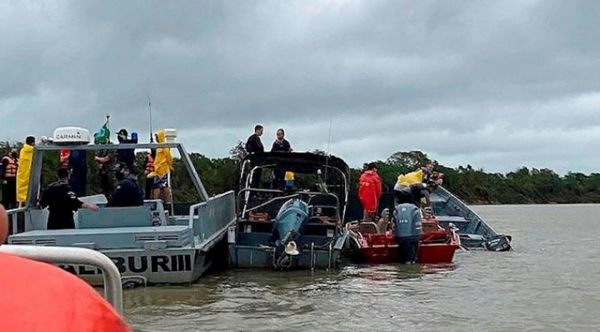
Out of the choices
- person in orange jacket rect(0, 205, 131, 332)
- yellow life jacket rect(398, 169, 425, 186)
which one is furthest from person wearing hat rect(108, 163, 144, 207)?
person in orange jacket rect(0, 205, 131, 332)

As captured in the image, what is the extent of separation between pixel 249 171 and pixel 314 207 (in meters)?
1.26

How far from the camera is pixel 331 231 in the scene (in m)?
14.1

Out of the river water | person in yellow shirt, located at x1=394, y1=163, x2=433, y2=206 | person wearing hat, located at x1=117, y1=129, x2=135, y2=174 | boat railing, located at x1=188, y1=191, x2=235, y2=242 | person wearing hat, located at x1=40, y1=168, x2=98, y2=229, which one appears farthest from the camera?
person in yellow shirt, located at x1=394, y1=163, x2=433, y2=206

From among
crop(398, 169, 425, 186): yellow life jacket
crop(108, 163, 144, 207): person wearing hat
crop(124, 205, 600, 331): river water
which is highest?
crop(398, 169, 425, 186): yellow life jacket

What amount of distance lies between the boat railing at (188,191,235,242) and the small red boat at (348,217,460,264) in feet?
7.47

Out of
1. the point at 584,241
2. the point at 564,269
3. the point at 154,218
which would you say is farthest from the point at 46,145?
the point at 584,241

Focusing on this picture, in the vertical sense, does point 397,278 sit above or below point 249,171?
below

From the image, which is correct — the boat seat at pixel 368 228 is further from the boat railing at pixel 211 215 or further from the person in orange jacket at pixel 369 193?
the boat railing at pixel 211 215

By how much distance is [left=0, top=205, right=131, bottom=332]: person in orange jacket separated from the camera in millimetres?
1378

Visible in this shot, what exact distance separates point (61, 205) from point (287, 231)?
10.4ft

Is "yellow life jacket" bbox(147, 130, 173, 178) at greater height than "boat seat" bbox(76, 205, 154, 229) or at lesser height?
greater

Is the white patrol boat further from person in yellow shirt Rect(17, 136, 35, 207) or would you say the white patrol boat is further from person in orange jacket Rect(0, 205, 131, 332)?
person in orange jacket Rect(0, 205, 131, 332)

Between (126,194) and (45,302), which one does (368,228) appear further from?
(45,302)

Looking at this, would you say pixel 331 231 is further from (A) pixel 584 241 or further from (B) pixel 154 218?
(A) pixel 584 241
